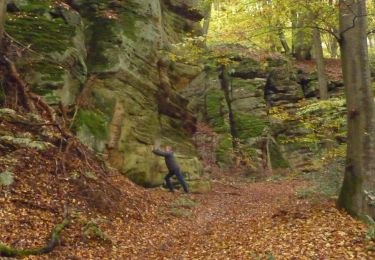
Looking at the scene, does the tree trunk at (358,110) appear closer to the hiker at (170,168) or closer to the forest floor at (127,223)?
the forest floor at (127,223)

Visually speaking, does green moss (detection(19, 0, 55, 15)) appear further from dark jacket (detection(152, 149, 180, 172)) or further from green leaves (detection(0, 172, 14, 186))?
green leaves (detection(0, 172, 14, 186))

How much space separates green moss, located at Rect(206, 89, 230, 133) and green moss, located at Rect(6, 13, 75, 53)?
1393cm

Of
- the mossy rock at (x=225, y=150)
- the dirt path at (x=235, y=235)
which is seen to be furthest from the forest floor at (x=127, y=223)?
the mossy rock at (x=225, y=150)

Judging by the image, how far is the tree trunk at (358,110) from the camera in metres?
8.49

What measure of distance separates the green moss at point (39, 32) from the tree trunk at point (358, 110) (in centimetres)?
833

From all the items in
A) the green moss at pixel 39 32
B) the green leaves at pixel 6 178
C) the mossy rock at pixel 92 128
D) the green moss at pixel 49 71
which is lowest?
the green leaves at pixel 6 178

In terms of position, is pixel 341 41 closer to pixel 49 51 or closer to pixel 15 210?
pixel 15 210

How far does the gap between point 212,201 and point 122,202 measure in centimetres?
479

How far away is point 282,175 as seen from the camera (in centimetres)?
2361

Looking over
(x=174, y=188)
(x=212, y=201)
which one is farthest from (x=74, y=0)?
(x=212, y=201)

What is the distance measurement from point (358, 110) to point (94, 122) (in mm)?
7801

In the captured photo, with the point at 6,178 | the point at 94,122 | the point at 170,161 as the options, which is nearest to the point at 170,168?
the point at 170,161

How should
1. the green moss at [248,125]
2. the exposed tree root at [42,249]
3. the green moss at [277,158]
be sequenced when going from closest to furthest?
the exposed tree root at [42,249], the green moss at [248,125], the green moss at [277,158]

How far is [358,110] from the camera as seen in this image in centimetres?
853
